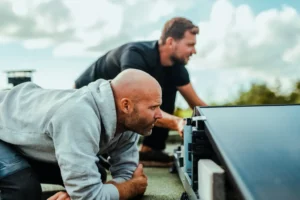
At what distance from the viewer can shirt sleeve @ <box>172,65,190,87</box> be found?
12.9ft

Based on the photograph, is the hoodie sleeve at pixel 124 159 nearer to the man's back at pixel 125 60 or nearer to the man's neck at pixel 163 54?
the man's back at pixel 125 60

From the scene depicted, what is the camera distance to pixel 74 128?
5.94 feet

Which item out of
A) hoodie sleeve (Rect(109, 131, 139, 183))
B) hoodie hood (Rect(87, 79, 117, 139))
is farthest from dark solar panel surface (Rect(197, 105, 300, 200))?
hoodie sleeve (Rect(109, 131, 139, 183))

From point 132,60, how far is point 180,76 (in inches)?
25.1

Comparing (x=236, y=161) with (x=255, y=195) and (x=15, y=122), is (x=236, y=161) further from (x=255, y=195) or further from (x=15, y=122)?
(x=15, y=122)

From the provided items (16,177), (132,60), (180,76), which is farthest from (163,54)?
(16,177)

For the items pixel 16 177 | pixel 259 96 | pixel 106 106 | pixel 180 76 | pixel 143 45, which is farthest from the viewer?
pixel 259 96

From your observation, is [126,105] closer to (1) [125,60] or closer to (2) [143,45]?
(1) [125,60]

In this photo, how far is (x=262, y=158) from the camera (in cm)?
147

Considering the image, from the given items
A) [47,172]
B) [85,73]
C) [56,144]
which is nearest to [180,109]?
[85,73]

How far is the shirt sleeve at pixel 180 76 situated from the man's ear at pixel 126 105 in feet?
6.43

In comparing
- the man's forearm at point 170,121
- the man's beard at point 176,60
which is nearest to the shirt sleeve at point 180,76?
the man's beard at point 176,60

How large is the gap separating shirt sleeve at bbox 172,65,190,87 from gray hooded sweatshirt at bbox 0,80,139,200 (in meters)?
1.67

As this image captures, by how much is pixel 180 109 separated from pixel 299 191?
5838 millimetres
